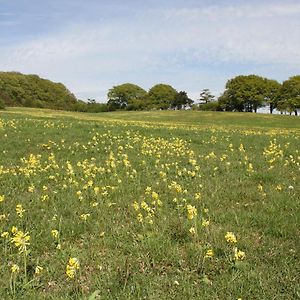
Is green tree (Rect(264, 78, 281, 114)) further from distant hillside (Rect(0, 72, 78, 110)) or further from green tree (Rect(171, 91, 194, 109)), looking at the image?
distant hillside (Rect(0, 72, 78, 110))

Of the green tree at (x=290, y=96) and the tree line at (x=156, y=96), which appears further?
the tree line at (x=156, y=96)

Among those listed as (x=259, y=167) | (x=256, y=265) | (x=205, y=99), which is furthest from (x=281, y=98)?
(x=256, y=265)

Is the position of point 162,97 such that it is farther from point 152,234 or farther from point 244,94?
point 152,234

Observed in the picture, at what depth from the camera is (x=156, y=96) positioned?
12488 cm

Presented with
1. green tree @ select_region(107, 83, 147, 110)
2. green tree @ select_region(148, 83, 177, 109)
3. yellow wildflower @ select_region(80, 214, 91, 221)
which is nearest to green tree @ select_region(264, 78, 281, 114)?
green tree @ select_region(148, 83, 177, 109)

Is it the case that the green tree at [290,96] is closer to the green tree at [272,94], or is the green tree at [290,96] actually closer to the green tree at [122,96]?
the green tree at [272,94]

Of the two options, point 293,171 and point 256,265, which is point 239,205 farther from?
point 293,171

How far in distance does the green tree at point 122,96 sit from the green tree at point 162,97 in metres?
7.23

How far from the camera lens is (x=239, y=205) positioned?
7500 millimetres

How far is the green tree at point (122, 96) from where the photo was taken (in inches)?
5212

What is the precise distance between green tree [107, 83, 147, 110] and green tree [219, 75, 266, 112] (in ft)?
115

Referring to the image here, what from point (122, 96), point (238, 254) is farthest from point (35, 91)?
point (238, 254)

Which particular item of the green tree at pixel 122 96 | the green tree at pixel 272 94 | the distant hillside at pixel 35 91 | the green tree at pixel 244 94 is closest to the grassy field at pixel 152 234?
the green tree at pixel 244 94

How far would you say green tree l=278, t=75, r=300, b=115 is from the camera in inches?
3656
